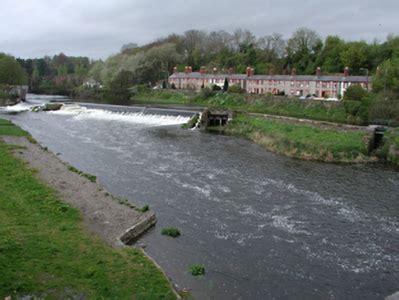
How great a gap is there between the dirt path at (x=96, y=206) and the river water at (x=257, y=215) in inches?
38.6

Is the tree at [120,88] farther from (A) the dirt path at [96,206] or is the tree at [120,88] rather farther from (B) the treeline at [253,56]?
(A) the dirt path at [96,206]

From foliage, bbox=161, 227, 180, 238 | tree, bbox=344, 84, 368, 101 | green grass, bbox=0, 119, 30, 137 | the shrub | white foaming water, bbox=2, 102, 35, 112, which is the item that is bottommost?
foliage, bbox=161, 227, 180, 238

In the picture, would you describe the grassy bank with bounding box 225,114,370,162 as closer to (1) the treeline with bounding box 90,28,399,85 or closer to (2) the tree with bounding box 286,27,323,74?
(1) the treeline with bounding box 90,28,399,85

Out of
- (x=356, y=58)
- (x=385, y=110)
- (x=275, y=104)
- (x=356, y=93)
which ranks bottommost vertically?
(x=275, y=104)

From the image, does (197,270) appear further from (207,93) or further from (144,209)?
(207,93)

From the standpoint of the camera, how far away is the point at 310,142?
42.6 meters

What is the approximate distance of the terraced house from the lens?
293 feet

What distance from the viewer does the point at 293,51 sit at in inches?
4771

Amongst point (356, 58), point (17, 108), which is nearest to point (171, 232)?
point (17, 108)

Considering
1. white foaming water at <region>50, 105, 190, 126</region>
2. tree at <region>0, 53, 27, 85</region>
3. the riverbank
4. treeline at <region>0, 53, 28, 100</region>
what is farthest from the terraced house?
treeline at <region>0, 53, 28, 100</region>

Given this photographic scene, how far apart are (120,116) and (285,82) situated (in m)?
44.3

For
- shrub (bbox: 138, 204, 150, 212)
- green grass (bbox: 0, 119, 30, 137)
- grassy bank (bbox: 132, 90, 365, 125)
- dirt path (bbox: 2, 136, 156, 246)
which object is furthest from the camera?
grassy bank (bbox: 132, 90, 365, 125)

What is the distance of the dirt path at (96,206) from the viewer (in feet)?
66.3

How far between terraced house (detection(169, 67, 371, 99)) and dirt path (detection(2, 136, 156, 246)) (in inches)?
2459
